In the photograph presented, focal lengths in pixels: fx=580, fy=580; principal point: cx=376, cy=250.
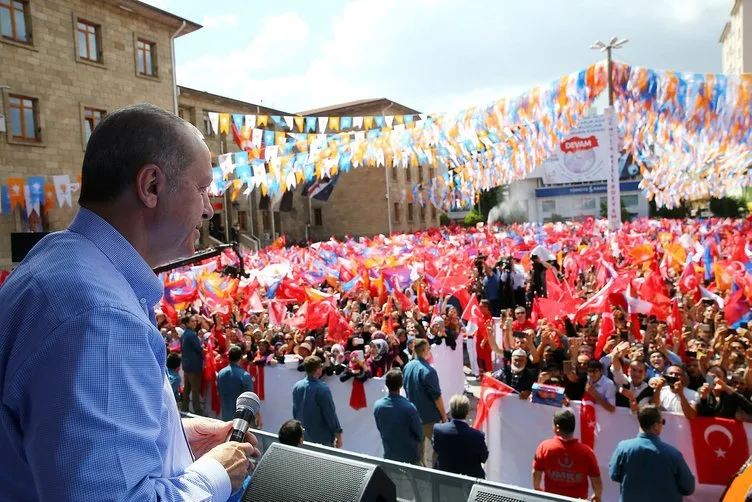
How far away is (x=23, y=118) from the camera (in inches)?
865

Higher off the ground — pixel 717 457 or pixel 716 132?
pixel 716 132

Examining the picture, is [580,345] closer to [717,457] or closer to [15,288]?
[717,457]

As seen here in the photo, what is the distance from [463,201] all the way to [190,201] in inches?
1457

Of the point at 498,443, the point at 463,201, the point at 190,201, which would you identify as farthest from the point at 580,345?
the point at 463,201

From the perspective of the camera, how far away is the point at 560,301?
29.0ft

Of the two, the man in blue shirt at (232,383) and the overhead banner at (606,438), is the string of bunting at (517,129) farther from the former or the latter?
the man in blue shirt at (232,383)

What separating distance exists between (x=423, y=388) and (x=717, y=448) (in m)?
2.93

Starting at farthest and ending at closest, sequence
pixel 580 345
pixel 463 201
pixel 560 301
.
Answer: pixel 463 201 → pixel 560 301 → pixel 580 345

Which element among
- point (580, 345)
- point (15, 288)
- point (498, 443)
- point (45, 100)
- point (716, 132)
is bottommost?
point (498, 443)

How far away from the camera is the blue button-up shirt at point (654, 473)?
4.28 m

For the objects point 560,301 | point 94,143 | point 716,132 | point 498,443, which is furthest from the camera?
point 716,132

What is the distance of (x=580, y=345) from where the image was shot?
696 cm

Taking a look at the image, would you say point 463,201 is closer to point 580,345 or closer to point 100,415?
point 580,345

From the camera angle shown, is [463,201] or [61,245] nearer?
[61,245]
